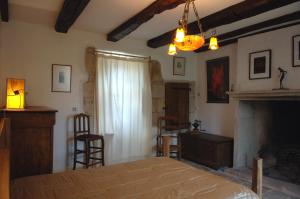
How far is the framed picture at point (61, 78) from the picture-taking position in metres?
3.80

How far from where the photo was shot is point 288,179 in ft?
12.0

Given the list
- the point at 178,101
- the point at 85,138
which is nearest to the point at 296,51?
the point at 178,101

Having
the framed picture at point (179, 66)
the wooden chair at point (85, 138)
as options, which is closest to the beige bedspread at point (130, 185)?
the wooden chair at point (85, 138)

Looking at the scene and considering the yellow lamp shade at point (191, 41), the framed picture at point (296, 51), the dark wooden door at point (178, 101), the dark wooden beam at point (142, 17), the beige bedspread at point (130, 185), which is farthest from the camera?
the dark wooden door at point (178, 101)

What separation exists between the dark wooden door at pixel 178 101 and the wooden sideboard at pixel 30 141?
2.80 m

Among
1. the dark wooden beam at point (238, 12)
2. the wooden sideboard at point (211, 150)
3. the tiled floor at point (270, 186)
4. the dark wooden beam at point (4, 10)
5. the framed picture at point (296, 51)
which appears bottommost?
the tiled floor at point (270, 186)

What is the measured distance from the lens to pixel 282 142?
4.30 metres

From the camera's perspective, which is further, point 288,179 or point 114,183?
point 288,179

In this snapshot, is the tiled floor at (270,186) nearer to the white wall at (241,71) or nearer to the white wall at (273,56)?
the white wall at (241,71)

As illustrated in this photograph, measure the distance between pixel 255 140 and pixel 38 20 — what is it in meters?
4.37

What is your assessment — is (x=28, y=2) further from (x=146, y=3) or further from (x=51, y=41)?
(x=146, y=3)

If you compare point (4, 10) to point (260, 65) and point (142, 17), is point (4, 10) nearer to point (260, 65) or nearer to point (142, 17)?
point (142, 17)

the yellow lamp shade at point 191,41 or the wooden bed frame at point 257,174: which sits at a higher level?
the yellow lamp shade at point 191,41

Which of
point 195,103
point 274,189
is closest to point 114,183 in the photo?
point 274,189
